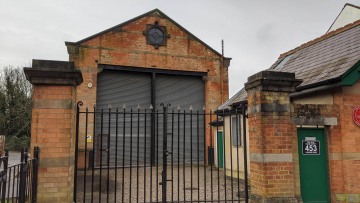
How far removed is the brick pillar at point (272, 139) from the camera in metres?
5.69

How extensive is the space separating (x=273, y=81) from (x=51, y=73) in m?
3.97

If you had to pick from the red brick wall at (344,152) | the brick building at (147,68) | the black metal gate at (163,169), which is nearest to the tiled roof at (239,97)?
the black metal gate at (163,169)

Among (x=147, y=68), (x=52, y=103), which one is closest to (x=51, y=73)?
(x=52, y=103)

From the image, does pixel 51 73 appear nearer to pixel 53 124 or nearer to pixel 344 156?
pixel 53 124

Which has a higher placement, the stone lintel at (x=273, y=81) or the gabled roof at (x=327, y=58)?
the gabled roof at (x=327, y=58)

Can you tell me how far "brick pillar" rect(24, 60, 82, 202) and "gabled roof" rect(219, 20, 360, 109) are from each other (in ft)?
17.6

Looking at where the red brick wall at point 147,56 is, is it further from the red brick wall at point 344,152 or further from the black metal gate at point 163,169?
the red brick wall at point 344,152

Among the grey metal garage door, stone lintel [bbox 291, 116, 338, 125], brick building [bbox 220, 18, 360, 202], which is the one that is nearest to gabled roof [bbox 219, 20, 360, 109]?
brick building [bbox 220, 18, 360, 202]

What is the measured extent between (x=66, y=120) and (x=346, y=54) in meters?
6.82

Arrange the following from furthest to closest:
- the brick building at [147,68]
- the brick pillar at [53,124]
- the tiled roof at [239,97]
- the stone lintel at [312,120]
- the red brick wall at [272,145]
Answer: the brick building at [147,68] < the tiled roof at [239,97] < the stone lintel at [312,120] < the red brick wall at [272,145] < the brick pillar at [53,124]

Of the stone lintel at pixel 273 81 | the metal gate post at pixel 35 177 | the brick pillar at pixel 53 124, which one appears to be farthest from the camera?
the stone lintel at pixel 273 81

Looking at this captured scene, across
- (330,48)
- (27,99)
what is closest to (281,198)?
(330,48)

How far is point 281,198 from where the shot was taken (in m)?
5.65

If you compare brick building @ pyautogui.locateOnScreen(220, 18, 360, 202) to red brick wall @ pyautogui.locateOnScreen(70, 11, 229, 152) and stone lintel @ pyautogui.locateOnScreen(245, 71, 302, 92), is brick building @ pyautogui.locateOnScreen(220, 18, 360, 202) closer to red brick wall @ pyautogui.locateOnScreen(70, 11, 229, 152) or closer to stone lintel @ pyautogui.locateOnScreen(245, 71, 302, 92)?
stone lintel @ pyautogui.locateOnScreen(245, 71, 302, 92)
